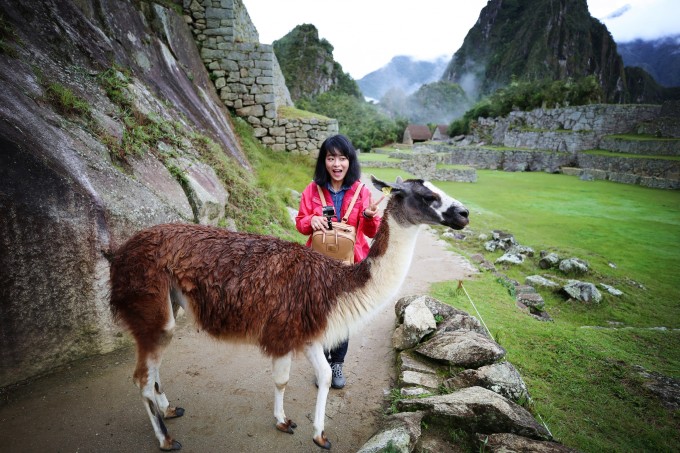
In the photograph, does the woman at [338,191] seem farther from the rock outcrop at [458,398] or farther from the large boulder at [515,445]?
the large boulder at [515,445]

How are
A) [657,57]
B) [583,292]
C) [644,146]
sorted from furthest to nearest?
[657,57]
[644,146]
[583,292]

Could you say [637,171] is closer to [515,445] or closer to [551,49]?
[515,445]

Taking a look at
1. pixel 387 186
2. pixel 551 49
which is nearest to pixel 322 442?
pixel 387 186

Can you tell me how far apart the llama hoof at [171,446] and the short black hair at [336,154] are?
2.32 m

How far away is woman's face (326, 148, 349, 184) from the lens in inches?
114

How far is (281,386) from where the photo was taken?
2.57 meters

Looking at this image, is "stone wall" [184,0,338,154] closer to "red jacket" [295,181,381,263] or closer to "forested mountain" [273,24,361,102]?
"red jacket" [295,181,381,263]

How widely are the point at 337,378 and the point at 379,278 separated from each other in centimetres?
132

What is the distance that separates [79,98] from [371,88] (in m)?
169

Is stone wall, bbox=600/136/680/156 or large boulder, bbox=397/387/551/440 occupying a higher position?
stone wall, bbox=600/136/680/156

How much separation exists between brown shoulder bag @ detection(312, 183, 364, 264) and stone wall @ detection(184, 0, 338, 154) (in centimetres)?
890

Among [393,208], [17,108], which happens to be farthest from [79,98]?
[393,208]

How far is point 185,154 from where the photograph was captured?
5.08m

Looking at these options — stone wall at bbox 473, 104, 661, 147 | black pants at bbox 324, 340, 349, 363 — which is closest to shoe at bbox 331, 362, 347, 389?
black pants at bbox 324, 340, 349, 363
